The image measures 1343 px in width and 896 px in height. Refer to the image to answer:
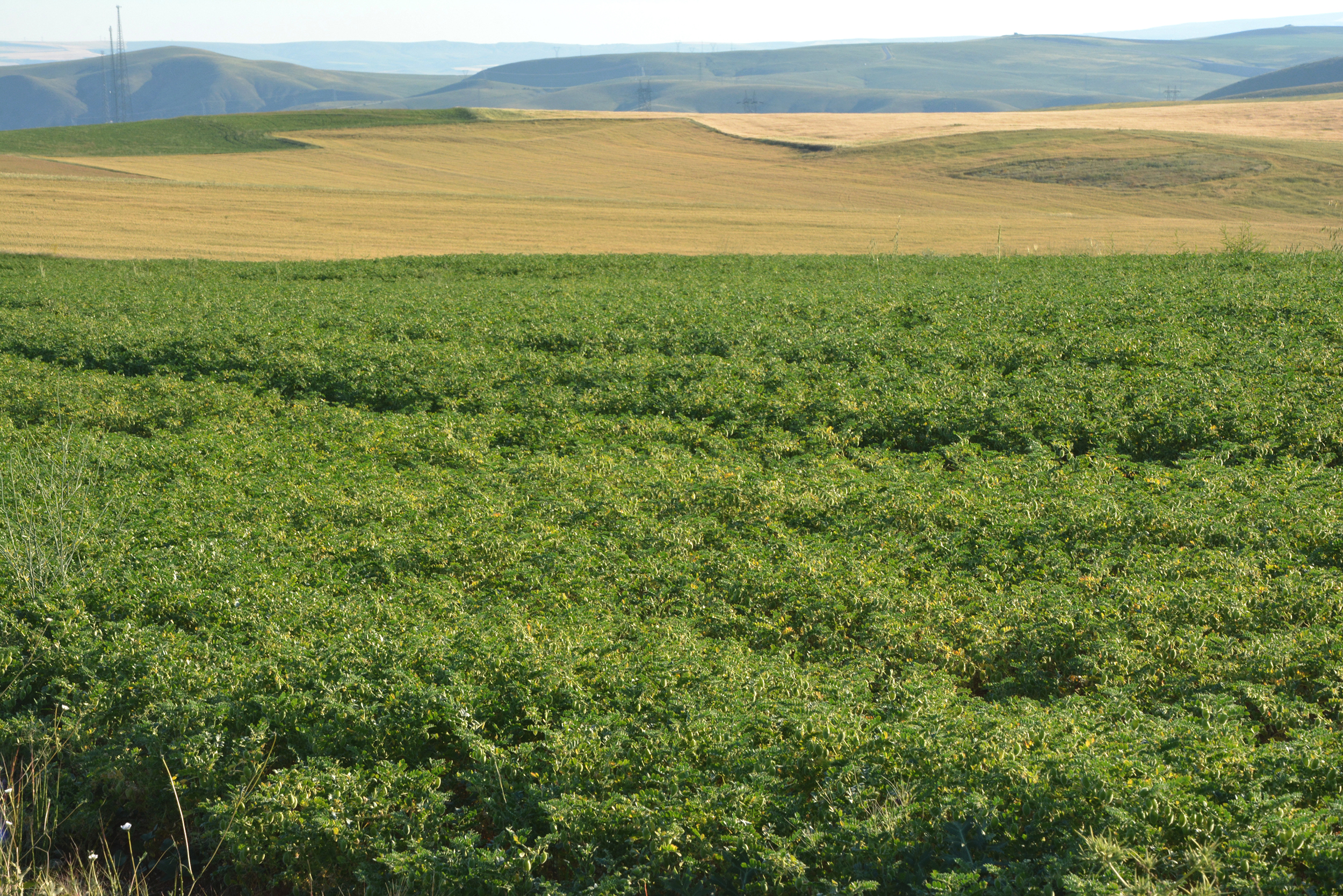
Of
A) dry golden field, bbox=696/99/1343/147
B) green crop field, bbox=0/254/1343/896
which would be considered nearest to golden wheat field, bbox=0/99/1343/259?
dry golden field, bbox=696/99/1343/147

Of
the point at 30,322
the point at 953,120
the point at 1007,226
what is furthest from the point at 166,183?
the point at 953,120

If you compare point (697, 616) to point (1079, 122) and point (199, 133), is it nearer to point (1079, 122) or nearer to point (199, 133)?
point (1079, 122)

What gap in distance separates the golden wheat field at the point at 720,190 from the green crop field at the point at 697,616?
72.8 ft

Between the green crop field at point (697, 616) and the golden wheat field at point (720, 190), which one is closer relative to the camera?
the green crop field at point (697, 616)

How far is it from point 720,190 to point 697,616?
5717cm

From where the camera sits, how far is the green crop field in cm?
505

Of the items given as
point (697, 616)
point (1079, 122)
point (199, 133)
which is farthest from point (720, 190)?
point (697, 616)

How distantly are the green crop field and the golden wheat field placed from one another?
22.2 metres

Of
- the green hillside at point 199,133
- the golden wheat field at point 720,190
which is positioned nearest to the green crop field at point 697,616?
the golden wheat field at point 720,190

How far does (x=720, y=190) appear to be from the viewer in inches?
2429

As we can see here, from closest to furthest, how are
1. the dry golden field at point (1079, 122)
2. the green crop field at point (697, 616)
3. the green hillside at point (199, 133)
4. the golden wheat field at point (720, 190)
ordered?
the green crop field at point (697, 616)
the golden wheat field at point (720, 190)
the dry golden field at point (1079, 122)
the green hillside at point (199, 133)

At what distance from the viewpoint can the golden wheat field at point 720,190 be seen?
38.4 m

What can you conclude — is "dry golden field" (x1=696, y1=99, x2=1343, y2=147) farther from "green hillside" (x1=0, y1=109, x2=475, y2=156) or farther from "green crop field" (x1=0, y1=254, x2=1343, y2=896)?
"green crop field" (x1=0, y1=254, x2=1343, y2=896)

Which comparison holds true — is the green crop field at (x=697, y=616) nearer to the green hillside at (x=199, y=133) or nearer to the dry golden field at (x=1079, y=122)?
the dry golden field at (x=1079, y=122)
